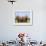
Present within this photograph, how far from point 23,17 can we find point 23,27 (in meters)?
0.38

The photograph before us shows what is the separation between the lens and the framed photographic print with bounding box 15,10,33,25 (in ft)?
15.6

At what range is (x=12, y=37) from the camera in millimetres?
4797

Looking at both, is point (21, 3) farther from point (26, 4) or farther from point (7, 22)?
point (7, 22)

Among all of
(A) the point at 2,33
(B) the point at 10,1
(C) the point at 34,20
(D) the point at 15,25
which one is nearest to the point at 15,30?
(D) the point at 15,25

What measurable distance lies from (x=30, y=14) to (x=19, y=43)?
1.74m

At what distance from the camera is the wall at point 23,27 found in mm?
4742

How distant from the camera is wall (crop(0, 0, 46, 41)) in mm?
4742

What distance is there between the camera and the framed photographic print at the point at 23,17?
187 inches

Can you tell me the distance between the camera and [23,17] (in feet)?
15.7

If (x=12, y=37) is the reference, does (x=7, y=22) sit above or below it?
above

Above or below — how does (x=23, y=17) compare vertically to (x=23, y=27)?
above

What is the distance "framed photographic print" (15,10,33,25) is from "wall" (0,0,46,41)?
0.14 metres

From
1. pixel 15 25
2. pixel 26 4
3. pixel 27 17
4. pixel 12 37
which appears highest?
pixel 26 4

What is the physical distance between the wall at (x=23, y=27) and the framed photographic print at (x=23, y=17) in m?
0.14
